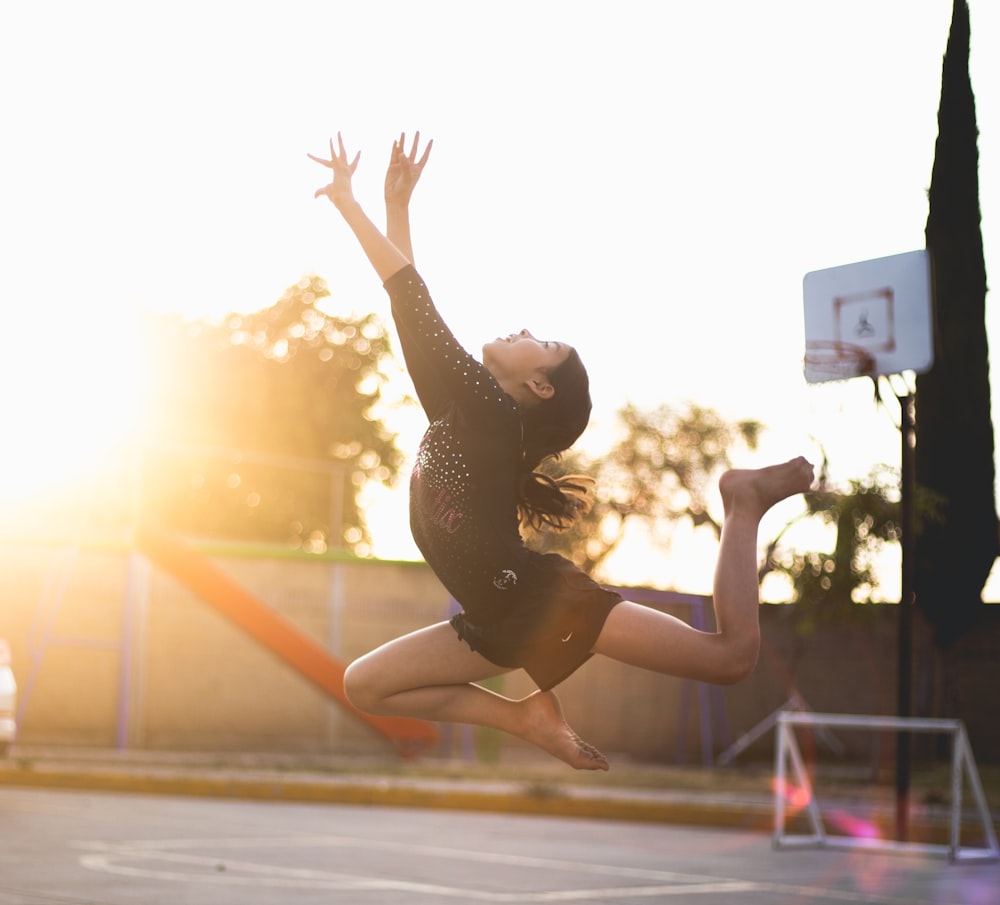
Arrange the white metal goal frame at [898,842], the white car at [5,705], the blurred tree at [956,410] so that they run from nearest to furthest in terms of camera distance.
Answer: the white metal goal frame at [898,842] → the white car at [5,705] → the blurred tree at [956,410]

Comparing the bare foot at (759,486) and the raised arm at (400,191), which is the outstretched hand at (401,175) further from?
the bare foot at (759,486)

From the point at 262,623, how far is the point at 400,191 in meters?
16.1

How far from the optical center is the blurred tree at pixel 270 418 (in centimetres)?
3419

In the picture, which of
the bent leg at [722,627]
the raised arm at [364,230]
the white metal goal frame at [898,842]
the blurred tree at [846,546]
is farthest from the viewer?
the blurred tree at [846,546]

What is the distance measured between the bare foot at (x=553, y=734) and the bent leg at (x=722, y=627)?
279mm

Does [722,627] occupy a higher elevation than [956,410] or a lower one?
lower

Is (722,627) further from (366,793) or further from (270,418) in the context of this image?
(270,418)

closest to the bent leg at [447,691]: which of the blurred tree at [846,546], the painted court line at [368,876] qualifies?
the painted court line at [368,876]

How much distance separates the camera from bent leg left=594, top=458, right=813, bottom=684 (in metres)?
4.46

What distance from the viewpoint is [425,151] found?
4.97 metres

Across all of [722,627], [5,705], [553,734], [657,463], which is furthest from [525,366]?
[657,463]

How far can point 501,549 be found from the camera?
457cm

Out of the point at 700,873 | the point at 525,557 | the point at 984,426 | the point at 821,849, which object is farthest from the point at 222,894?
the point at 984,426

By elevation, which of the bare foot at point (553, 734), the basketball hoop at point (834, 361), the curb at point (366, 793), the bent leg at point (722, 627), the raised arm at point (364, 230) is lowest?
the curb at point (366, 793)
